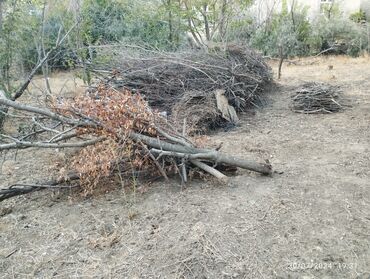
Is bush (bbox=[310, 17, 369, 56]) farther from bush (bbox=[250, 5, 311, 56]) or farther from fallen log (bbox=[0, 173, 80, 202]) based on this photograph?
fallen log (bbox=[0, 173, 80, 202])

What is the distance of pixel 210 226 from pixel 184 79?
3.40 meters

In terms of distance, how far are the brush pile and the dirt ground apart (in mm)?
1591

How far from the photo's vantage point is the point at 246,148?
4164mm

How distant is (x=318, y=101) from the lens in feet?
→ 18.9

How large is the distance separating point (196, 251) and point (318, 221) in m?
0.93

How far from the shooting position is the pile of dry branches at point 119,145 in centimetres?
311

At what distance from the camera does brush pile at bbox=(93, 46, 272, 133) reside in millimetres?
5312

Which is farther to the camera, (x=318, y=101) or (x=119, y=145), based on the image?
(x=318, y=101)

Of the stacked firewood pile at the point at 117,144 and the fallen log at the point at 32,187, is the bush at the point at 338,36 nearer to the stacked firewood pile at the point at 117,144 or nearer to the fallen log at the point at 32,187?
the stacked firewood pile at the point at 117,144
